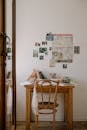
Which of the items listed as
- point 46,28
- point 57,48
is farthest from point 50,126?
point 46,28

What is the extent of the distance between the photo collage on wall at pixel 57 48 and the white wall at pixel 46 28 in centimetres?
8

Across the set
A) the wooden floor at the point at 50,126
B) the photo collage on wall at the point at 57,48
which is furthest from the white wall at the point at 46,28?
the wooden floor at the point at 50,126

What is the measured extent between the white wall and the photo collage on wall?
8 cm

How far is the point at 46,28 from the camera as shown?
Answer: 4.59 meters

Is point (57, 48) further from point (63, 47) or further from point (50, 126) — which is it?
point (50, 126)

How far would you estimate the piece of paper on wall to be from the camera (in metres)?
4.59

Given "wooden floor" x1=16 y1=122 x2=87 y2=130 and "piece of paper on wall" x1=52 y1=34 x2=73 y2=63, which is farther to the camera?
"piece of paper on wall" x1=52 y1=34 x2=73 y2=63

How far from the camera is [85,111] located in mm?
4668

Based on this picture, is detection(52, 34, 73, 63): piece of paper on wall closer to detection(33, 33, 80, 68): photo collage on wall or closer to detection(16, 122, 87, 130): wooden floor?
detection(33, 33, 80, 68): photo collage on wall

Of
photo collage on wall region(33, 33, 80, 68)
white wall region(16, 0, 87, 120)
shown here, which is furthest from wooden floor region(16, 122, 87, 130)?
photo collage on wall region(33, 33, 80, 68)

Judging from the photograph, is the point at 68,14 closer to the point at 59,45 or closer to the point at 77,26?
the point at 77,26

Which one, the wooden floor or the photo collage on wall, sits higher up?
the photo collage on wall

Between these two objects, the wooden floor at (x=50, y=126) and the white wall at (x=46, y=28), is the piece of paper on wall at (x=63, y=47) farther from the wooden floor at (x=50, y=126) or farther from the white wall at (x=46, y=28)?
the wooden floor at (x=50, y=126)

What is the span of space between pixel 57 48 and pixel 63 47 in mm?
110
